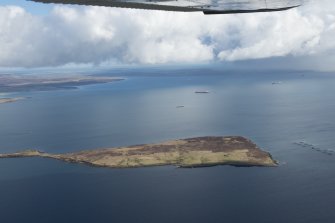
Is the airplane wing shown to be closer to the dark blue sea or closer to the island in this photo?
the dark blue sea

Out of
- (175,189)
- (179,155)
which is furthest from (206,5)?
(179,155)

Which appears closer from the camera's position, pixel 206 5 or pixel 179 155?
pixel 206 5

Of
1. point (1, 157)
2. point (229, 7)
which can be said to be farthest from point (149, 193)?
point (229, 7)

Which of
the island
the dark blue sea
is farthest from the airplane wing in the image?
the island

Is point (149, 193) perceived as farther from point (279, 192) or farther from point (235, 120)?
point (235, 120)

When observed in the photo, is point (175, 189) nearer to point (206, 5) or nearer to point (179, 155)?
point (179, 155)

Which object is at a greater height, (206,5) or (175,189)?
(206,5)

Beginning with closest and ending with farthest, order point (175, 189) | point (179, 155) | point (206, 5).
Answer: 1. point (206, 5)
2. point (175, 189)
3. point (179, 155)

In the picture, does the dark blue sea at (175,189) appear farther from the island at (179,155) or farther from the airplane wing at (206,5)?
the airplane wing at (206,5)
